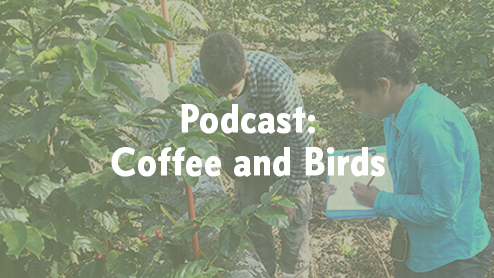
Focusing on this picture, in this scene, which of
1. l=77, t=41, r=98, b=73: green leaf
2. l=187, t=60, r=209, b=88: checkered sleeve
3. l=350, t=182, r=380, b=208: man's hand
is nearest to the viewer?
l=77, t=41, r=98, b=73: green leaf

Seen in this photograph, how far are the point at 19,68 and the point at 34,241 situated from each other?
366 mm

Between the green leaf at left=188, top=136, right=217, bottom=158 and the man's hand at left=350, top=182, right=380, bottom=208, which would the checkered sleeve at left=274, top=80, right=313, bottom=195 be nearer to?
the man's hand at left=350, top=182, right=380, bottom=208

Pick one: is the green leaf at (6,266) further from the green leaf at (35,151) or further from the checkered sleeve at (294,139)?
the checkered sleeve at (294,139)

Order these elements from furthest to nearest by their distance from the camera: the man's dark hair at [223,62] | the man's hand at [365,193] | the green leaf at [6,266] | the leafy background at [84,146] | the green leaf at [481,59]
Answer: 1. the green leaf at [481,59]
2. the man's dark hair at [223,62]
3. the man's hand at [365,193]
4. the green leaf at [6,266]
5. the leafy background at [84,146]

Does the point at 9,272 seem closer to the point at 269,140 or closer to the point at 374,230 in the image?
the point at 269,140

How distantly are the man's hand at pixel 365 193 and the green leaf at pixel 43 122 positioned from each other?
1.36m

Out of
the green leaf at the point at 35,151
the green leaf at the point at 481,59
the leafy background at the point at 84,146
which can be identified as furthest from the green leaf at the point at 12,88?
the green leaf at the point at 481,59

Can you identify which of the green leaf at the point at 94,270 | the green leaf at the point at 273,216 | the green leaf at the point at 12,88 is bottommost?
the green leaf at the point at 94,270

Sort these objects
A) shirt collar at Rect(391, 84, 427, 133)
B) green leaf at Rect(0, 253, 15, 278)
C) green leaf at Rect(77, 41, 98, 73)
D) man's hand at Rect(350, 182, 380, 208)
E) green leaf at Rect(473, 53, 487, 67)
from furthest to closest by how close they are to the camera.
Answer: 1. green leaf at Rect(473, 53, 487, 67)
2. man's hand at Rect(350, 182, 380, 208)
3. shirt collar at Rect(391, 84, 427, 133)
4. green leaf at Rect(0, 253, 15, 278)
5. green leaf at Rect(77, 41, 98, 73)

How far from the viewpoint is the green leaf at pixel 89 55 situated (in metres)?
0.77

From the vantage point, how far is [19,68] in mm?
916

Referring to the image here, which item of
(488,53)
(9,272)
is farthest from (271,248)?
(488,53)

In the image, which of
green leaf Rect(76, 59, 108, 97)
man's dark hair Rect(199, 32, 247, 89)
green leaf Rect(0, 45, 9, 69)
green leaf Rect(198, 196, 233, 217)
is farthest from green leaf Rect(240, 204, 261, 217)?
man's dark hair Rect(199, 32, 247, 89)

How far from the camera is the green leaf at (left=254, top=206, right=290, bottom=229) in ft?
3.42
